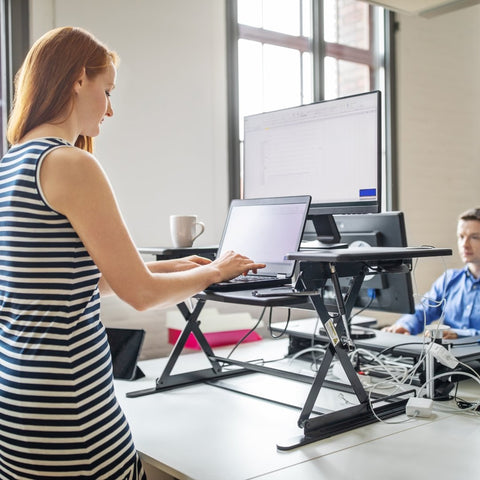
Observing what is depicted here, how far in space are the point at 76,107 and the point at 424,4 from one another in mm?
1153

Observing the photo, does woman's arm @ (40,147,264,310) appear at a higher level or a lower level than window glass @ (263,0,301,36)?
lower

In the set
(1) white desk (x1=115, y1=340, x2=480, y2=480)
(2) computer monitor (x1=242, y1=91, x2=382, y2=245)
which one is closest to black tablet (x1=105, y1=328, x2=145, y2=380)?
(1) white desk (x1=115, y1=340, x2=480, y2=480)

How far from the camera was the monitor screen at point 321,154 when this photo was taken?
1550mm

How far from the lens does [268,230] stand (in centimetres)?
156

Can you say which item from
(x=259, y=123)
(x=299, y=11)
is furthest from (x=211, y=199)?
(x=299, y=11)

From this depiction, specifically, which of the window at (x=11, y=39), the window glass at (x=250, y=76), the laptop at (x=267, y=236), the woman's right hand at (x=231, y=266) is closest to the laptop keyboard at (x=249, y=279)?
the laptop at (x=267, y=236)

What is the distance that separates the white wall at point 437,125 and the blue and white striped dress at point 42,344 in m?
3.24

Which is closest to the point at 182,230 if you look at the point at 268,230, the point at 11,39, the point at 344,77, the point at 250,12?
the point at 268,230

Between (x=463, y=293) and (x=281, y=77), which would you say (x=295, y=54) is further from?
(x=463, y=293)

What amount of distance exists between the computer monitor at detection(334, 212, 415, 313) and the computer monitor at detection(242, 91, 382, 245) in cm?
17

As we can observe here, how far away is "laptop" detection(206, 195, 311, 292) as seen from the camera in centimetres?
145

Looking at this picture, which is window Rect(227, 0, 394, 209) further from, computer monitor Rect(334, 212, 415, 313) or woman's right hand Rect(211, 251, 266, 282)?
woman's right hand Rect(211, 251, 266, 282)

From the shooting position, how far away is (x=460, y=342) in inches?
68.0

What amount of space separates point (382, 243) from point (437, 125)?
8.64ft
